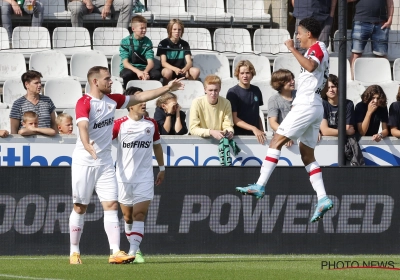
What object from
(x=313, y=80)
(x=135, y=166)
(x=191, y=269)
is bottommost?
(x=191, y=269)

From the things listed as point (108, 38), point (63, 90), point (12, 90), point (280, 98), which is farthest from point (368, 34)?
point (12, 90)

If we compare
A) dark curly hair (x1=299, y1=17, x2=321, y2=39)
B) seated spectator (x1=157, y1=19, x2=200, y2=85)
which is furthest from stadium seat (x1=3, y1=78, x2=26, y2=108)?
dark curly hair (x1=299, y1=17, x2=321, y2=39)

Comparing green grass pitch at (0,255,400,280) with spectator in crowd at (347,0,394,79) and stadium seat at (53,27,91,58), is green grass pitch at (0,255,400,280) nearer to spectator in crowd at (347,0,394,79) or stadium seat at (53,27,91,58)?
stadium seat at (53,27,91,58)

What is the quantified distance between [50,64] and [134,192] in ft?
18.8

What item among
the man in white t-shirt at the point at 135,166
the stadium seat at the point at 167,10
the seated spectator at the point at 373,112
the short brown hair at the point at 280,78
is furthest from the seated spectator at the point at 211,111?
the stadium seat at the point at 167,10

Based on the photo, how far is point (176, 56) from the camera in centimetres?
1434

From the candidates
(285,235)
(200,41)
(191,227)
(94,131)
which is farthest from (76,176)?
(200,41)

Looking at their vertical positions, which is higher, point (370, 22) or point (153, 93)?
point (370, 22)

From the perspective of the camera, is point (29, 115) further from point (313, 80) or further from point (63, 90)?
point (313, 80)

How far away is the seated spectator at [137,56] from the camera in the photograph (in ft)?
46.0

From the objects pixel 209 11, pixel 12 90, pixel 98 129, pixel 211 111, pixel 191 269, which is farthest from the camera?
pixel 209 11

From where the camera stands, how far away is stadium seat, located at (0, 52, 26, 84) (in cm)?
1466

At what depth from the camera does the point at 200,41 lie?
52.9 feet

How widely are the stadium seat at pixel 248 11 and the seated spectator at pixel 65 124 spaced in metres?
5.95
